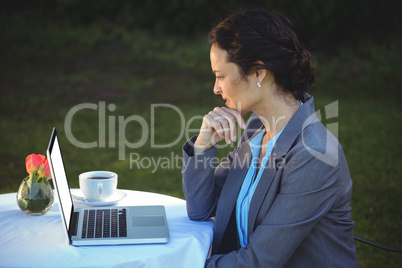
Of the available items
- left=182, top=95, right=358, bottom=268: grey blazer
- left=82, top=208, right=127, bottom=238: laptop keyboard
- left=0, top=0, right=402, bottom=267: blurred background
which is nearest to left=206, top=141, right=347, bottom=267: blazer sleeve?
left=182, top=95, right=358, bottom=268: grey blazer

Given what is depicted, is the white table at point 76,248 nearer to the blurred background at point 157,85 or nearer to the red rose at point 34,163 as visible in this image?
the red rose at point 34,163

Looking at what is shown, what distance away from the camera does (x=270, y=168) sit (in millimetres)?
1939

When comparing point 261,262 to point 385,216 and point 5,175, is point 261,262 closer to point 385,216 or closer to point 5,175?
point 385,216

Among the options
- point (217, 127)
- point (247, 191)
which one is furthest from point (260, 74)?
point (247, 191)

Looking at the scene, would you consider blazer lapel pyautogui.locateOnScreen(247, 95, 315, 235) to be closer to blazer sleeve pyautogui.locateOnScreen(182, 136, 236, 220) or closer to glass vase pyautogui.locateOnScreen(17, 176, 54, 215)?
blazer sleeve pyautogui.locateOnScreen(182, 136, 236, 220)

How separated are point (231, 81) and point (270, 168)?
371mm

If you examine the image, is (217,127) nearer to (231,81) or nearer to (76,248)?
(231,81)

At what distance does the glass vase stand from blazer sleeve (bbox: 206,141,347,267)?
0.67m

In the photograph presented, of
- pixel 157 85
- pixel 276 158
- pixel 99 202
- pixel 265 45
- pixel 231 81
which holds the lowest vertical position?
pixel 157 85

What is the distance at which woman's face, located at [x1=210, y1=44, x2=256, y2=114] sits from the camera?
200cm

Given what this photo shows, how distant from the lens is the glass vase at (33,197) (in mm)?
1954

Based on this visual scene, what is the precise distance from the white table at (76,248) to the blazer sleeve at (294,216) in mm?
120

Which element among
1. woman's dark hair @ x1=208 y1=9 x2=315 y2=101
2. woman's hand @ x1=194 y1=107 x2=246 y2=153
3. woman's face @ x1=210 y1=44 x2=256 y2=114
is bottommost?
woman's hand @ x1=194 y1=107 x2=246 y2=153

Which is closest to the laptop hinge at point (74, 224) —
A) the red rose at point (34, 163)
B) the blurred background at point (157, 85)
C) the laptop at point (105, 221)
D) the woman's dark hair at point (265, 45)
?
the laptop at point (105, 221)
